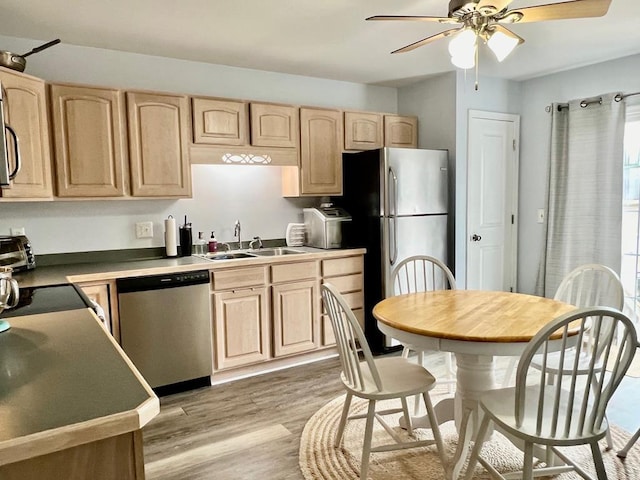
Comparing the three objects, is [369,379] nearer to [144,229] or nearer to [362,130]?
[144,229]

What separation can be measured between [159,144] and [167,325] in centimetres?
125

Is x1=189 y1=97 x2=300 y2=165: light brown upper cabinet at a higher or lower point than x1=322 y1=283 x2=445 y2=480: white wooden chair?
higher

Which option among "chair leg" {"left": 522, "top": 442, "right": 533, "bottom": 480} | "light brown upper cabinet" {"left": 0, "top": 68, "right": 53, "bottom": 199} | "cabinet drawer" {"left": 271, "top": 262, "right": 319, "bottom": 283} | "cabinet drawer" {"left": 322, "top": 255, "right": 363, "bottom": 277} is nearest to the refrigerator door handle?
"cabinet drawer" {"left": 322, "top": 255, "right": 363, "bottom": 277}

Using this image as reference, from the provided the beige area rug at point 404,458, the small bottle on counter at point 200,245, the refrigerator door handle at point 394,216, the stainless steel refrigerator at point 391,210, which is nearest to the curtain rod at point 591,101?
the stainless steel refrigerator at point 391,210

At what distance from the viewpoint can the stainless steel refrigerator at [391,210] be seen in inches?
146

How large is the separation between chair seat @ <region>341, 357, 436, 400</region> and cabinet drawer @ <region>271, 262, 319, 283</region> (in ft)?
4.28

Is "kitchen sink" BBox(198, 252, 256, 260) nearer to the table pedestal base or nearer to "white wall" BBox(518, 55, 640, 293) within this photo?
the table pedestal base

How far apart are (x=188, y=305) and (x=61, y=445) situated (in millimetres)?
2298

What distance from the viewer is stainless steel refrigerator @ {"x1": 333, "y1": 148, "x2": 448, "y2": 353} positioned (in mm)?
3703

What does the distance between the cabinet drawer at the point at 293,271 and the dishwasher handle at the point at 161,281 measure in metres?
0.54

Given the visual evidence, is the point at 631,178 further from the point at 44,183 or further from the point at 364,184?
the point at 44,183

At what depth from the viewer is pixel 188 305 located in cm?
306

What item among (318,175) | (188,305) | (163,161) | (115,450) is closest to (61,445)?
(115,450)

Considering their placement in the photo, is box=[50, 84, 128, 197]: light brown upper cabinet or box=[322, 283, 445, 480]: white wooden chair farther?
box=[50, 84, 128, 197]: light brown upper cabinet
